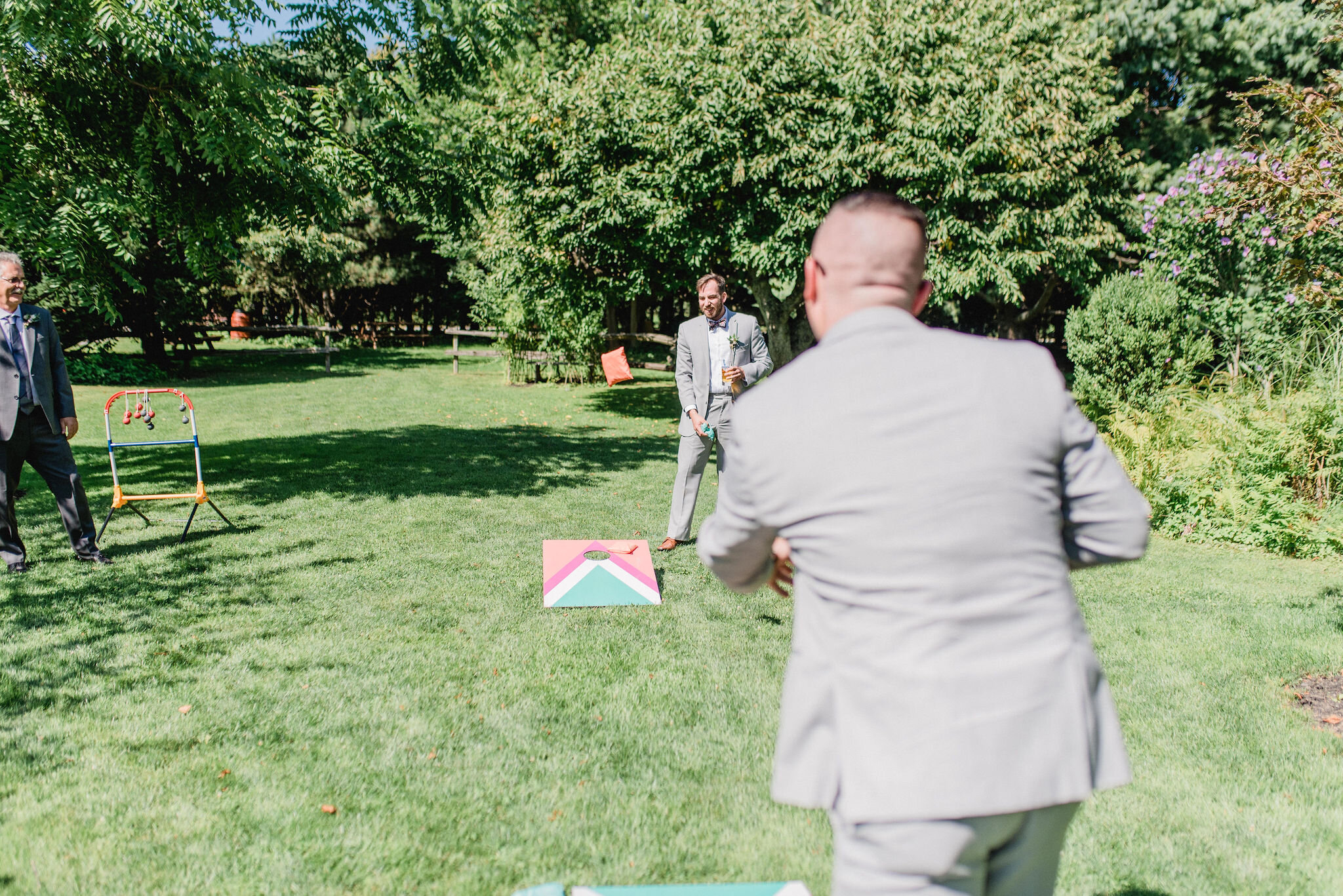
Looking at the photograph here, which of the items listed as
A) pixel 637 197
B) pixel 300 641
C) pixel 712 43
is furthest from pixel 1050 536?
pixel 712 43

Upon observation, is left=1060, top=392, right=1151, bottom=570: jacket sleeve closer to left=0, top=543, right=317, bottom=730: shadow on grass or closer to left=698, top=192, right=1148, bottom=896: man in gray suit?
left=698, top=192, right=1148, bottom=896: man in gray suit

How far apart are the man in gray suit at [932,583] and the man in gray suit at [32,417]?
6.37m

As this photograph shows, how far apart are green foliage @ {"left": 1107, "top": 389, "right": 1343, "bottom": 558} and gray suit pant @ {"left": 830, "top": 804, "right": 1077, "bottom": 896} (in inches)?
303

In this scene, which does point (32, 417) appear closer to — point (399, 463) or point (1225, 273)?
point (399, 463)

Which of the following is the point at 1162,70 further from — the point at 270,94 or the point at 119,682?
the point at 119,682

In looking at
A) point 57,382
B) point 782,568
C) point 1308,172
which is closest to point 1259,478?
point 1308,172

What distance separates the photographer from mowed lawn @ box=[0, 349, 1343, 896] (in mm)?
3254

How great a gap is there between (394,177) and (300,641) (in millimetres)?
5912

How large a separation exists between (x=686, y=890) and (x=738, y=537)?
176 centimetres

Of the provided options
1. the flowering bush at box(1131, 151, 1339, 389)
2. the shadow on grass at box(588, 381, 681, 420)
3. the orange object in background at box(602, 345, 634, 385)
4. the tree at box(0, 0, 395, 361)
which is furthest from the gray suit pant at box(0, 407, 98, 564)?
the flowering bush at box(1131, 151, 1339, 389)

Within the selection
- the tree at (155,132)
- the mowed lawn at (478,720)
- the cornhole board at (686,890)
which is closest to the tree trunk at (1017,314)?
the mowed lawn at (478,720)

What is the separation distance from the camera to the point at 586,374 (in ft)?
76.8

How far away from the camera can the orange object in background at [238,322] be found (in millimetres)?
41347

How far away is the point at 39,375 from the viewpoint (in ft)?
20.6
